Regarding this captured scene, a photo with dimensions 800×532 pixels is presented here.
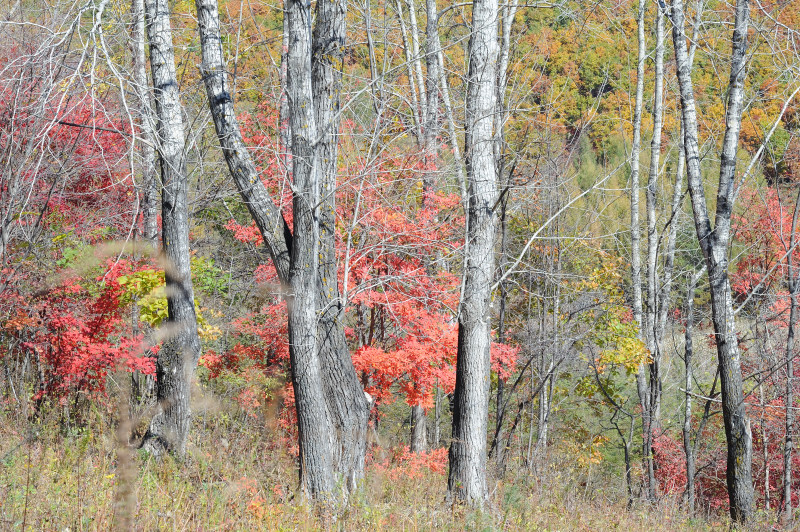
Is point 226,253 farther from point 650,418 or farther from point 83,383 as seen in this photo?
point 650,418

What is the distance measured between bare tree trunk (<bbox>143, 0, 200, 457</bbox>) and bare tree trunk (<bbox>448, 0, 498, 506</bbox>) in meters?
2.83

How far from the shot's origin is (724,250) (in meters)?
6.25

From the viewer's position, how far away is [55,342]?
7773 mm

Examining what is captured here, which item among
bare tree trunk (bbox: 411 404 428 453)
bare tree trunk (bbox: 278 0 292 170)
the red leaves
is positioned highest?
bare tree trunk (bbox: 278 0 292 170)

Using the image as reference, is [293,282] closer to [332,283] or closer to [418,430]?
[332,283]

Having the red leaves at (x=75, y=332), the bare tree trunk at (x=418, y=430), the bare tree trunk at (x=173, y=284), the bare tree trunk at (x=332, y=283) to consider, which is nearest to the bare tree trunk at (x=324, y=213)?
the bare tree trunk at (x=332, y=283)

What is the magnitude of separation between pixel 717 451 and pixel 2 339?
14.6m

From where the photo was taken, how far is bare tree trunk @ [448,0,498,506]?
556 centimetres

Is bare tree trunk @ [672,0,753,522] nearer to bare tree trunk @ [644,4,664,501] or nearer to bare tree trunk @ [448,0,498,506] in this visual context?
bare tree trunk @ [448,0,498,506]

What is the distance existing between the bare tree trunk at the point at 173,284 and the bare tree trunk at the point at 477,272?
2.83 m

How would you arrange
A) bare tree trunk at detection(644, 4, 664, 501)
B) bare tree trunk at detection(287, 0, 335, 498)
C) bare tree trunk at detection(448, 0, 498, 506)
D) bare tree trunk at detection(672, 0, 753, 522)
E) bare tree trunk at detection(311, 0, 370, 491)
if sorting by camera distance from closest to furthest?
bare tree trunk at detection(287, 0, 335, 498), bare tree trunk at detection(311, 0, 370, 491), bare tree trunk at detection(448, 0, 498, 506), bare tree trunk at detection(672, 0, 753, 522), bare tree trunk at detection(644, 4, 664, 501)

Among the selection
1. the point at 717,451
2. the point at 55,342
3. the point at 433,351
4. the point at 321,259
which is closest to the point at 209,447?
the point at 321,259

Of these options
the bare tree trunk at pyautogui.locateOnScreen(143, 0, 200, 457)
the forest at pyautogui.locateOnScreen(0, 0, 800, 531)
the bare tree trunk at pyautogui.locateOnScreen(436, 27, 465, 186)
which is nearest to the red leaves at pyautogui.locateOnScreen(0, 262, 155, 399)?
the forest at pyautogui.locateOnScreen(0, 0, 800, 531)

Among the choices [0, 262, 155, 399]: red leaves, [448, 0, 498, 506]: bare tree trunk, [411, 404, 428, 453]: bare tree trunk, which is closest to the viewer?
[448, 0, 498, 506]: bare tree trunk
